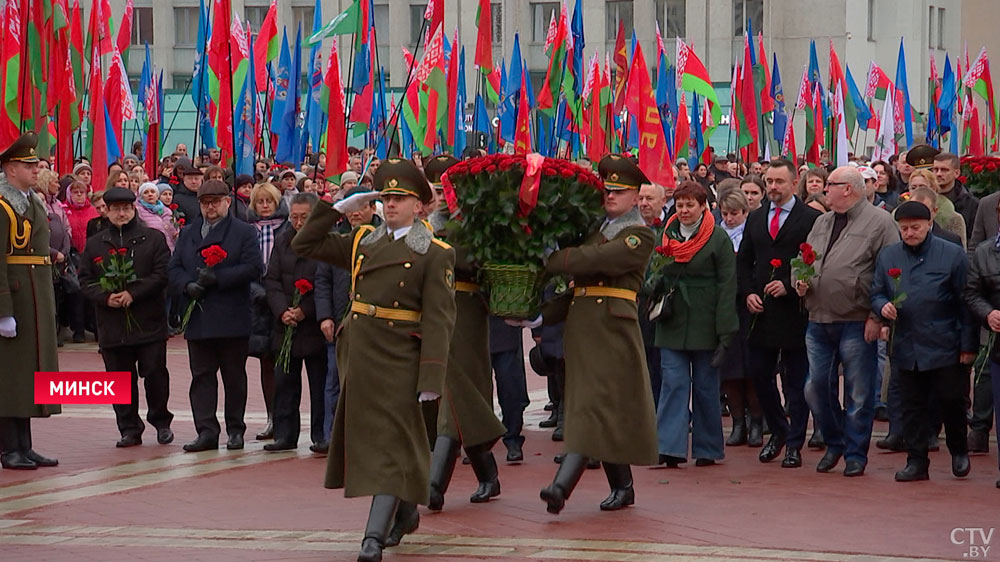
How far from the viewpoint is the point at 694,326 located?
11.5 metres

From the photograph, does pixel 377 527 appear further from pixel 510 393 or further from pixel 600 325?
pixel 510 393

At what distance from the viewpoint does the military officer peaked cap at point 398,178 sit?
28.4 feet

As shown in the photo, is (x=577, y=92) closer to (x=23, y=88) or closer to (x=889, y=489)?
(x=23, y=88)

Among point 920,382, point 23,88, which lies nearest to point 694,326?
point 920,382

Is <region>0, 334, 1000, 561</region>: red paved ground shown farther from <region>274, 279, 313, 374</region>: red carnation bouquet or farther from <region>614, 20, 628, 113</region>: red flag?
<region>614, 20, 628, 113</region>: red flag

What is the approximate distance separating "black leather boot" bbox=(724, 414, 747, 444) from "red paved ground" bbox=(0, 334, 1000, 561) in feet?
1.72

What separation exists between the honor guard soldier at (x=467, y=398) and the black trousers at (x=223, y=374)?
10.7 ft

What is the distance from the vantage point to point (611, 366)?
9.78 metres

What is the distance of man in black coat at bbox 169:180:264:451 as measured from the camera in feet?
41.3

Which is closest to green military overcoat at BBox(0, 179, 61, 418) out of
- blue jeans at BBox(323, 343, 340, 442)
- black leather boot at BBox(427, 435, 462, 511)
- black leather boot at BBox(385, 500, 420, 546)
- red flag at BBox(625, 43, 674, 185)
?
blue jeans at BBox(323, 343, 340, 442)

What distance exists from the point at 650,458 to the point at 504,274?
4.72ft

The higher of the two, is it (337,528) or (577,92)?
(577,92)

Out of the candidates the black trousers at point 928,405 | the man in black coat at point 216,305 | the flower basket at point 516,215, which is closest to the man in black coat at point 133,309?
the man in black coat at point 216,305

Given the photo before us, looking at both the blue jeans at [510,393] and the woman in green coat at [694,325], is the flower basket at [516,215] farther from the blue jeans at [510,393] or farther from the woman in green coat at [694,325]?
the blue jeans at [510,393]
